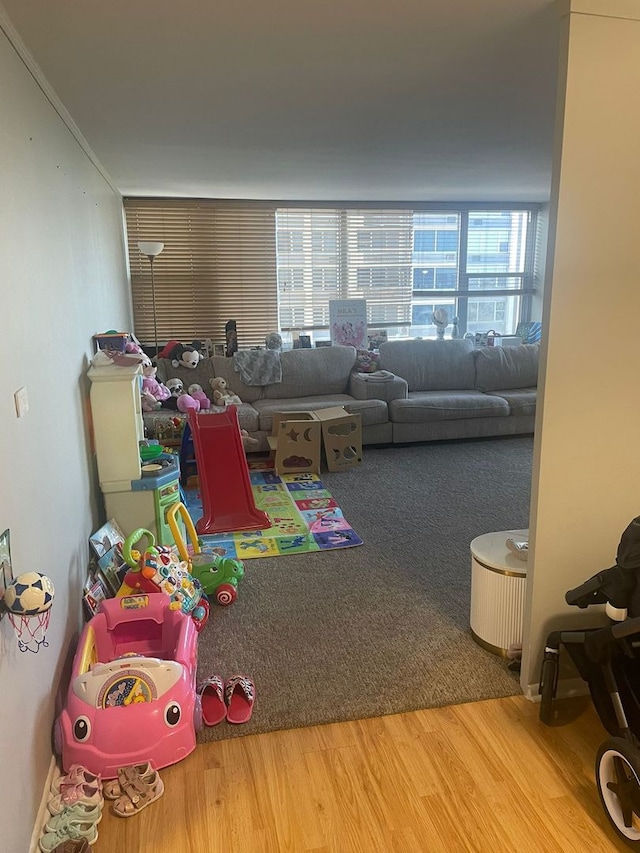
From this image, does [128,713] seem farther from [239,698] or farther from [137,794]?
[239,698]

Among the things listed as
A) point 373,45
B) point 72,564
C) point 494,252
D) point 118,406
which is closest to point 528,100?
point 373,45

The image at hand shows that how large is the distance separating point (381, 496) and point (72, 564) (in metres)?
2.32

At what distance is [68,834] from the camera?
5.59 feet

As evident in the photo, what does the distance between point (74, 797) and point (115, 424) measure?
1.69 metres

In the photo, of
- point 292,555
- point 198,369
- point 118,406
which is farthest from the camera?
point 198,369

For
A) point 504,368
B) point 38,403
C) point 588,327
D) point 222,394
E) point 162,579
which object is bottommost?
point 162,579

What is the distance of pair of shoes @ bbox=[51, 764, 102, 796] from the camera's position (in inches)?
73.3

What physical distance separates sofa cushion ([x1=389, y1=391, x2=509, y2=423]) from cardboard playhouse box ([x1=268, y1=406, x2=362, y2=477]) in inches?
22.0

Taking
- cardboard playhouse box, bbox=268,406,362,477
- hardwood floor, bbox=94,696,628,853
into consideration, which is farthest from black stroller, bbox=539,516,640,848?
cardboard playhouse box, bbox=268,406,362,477

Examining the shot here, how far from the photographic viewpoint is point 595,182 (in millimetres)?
1944

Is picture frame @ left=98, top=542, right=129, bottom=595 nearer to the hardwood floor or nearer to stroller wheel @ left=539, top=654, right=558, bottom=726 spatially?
the hardwood floor

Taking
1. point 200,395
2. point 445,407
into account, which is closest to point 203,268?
point 200,395

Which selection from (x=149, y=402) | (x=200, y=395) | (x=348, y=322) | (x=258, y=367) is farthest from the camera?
(x=348, y=322)

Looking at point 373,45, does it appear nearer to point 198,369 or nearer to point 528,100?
point 528,100
